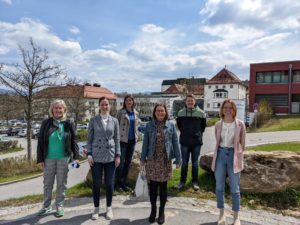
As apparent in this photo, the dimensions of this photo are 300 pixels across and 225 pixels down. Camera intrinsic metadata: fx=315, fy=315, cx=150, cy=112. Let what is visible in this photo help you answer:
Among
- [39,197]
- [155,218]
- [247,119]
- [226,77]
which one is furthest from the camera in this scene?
[226,77]

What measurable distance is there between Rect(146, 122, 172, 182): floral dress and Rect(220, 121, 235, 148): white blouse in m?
0.92

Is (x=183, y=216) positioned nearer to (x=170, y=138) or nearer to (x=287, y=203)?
(x=170, y=138)

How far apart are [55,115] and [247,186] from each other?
395 centimetres

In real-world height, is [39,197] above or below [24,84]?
below

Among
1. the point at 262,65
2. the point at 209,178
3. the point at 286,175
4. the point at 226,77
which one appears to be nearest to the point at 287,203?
the point at 286,175

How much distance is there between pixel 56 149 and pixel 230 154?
9.40 feet

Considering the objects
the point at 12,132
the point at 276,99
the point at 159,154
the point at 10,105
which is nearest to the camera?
the point at 159,154

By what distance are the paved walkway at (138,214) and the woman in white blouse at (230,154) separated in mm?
466

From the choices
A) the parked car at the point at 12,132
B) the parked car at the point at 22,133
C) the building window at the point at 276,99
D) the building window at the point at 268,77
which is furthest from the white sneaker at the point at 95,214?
the parked car at the point at 12,132

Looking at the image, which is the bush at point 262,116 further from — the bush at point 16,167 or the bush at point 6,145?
the bush at point 6,145

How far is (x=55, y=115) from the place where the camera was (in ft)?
17.5

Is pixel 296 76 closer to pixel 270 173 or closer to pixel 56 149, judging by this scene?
pixel 270 173

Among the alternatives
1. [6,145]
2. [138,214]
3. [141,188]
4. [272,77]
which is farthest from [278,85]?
[138,214]

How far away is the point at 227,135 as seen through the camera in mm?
4973
